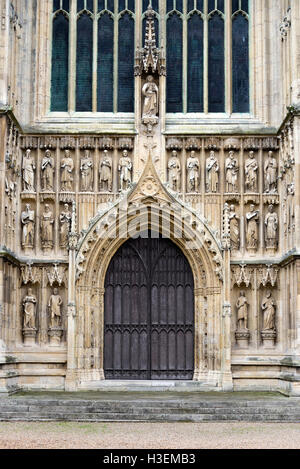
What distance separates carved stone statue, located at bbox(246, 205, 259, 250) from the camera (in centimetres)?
2262

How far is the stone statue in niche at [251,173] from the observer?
22.8 m

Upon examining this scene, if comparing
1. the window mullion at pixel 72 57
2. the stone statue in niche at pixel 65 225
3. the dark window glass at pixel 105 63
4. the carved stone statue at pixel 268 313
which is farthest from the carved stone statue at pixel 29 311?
the carved stone statue at pixel 268 313

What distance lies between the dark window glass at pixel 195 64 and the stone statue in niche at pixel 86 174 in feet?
10.7

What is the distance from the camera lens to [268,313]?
2230 cm

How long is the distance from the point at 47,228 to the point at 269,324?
253 inches

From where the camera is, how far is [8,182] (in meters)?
21.8

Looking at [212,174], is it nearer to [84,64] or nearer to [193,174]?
[193,174]

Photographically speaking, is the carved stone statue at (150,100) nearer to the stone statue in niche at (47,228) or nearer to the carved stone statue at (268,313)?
the stone statue in niche at (47,228)

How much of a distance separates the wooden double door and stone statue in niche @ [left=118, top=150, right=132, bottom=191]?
155 cm

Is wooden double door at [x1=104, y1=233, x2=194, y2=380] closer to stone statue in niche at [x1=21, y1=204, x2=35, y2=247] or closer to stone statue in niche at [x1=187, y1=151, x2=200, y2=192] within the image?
stone statue in niche at [x1=187, y1=151, x2=200, y2=192]

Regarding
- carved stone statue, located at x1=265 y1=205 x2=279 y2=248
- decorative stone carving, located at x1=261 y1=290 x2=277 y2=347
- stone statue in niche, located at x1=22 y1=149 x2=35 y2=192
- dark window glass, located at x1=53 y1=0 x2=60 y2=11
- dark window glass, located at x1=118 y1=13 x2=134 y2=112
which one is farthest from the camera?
dark window glass, located at x1=53 y1=0 x2=60 y2=11

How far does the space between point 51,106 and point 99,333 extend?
6.44m

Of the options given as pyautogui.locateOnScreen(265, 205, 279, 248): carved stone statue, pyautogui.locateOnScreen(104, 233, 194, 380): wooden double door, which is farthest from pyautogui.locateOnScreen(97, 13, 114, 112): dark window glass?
pyautogui.locateOnScreen(265, 205, 279, 248): carved stone statue

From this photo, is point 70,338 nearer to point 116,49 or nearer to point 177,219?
point 177,219
